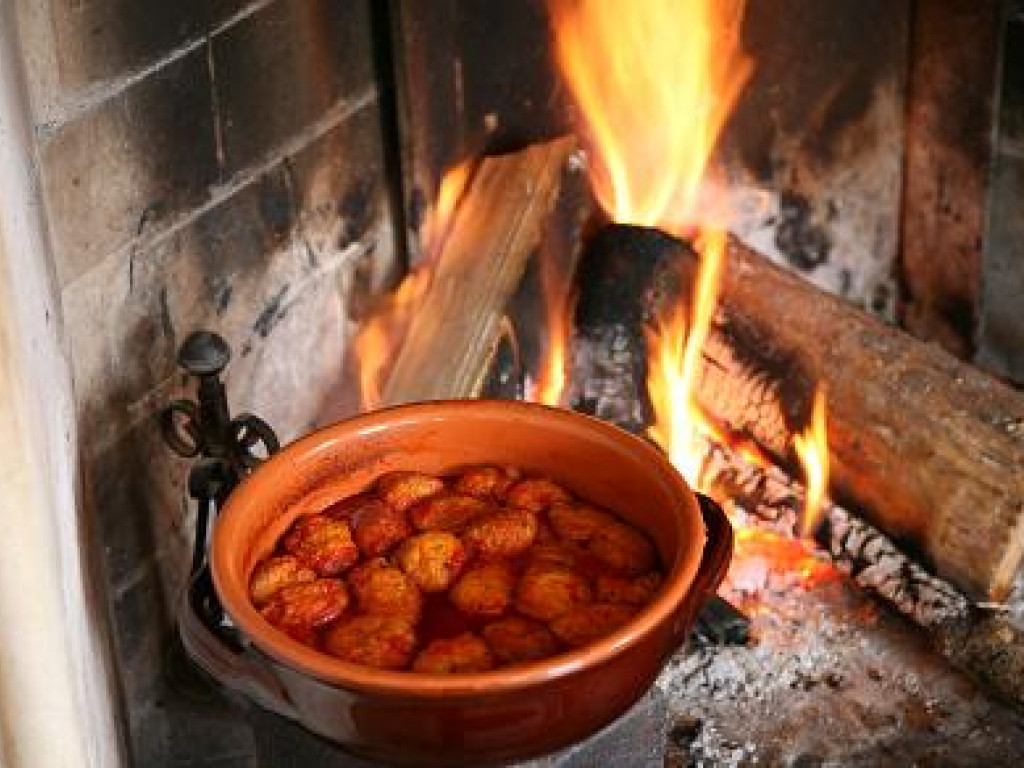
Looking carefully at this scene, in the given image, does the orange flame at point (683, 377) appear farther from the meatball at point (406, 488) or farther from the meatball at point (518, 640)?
the meatball at point (518, 640)

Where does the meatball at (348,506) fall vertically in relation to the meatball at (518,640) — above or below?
below

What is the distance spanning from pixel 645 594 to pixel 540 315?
2.97 ft

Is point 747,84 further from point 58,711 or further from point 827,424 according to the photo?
point 58,711

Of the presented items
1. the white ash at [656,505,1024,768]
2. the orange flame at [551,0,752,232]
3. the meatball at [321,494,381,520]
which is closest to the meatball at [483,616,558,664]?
the meatball at [321,494,381,520]

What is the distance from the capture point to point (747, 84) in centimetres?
266

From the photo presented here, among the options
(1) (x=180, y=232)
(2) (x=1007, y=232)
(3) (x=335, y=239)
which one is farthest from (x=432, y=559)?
(2) (x=1007, y=232)

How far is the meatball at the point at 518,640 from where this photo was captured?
1474 mm

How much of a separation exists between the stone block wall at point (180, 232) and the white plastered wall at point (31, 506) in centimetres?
19

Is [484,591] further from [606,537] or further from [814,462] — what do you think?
[814,462]

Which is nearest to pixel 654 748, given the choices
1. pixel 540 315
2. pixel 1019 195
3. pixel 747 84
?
pixel 540 315

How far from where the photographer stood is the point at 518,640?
1.48 m

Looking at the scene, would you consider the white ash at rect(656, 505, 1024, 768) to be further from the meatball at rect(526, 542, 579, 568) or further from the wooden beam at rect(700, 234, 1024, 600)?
the meatball at rect(526, 542, 579, 568)

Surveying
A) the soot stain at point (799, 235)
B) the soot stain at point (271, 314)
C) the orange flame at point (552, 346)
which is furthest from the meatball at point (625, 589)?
the soot stain at point (799, 235)

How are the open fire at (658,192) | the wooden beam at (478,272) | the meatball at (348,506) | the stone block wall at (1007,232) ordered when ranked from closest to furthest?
1. the meatball at (348,506)
2. the wooden beam at (478,272)
3. the open fire at (658,192)
4. the stone block wall at (1007,232)
